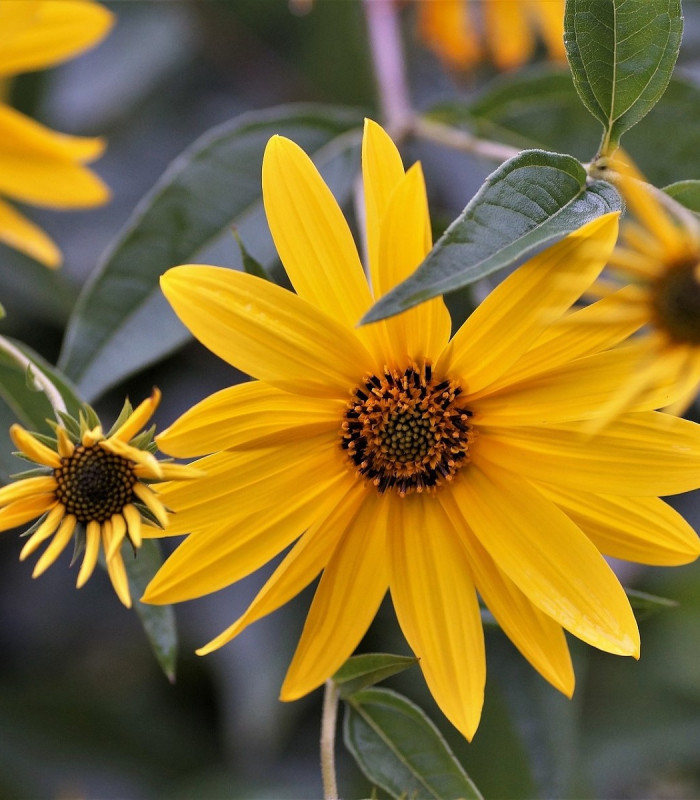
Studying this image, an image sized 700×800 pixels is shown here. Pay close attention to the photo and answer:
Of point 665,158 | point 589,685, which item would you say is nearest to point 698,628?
point 589,685

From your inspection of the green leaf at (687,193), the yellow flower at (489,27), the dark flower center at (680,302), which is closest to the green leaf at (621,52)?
the green leaf at (687,193)

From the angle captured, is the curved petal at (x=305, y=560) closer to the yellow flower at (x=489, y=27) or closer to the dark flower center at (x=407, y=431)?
the dark flower center at (x=407, y=431)

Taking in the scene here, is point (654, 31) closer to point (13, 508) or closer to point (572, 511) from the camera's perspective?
point (572, 511)

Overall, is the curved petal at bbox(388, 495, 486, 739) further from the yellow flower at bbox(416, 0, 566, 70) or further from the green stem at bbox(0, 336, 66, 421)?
the yellow flower at bbox(416, 0, 566, 70)

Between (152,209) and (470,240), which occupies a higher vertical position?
(152,209)

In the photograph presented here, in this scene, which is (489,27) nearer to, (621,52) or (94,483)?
(621,52)
